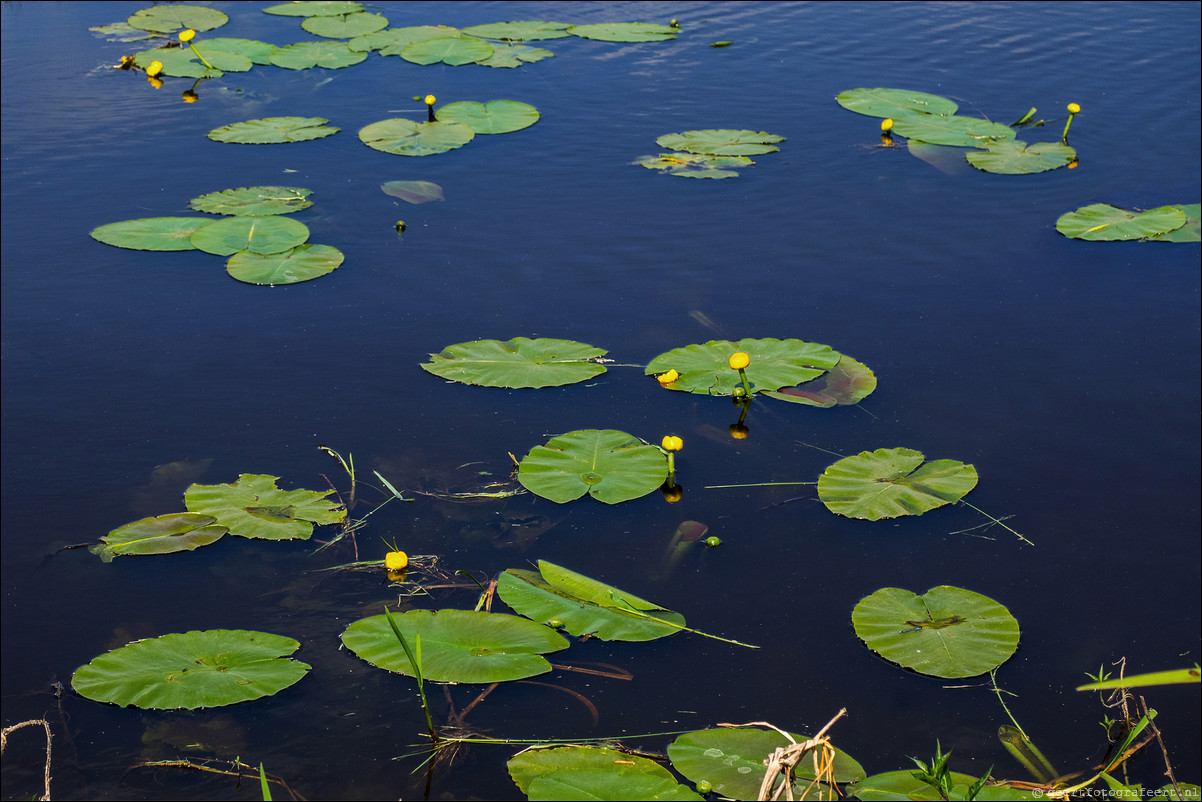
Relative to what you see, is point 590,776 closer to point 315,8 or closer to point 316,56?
point 316,56

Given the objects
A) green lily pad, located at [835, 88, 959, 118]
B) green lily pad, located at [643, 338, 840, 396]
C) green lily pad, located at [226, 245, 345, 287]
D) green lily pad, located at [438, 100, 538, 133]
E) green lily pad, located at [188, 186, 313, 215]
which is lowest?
green lily pad, located at [643, 338, 840, 396]

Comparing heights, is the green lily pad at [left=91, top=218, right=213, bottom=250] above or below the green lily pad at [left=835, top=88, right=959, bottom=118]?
below

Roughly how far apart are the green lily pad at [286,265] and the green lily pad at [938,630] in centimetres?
419

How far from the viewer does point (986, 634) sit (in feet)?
12.1

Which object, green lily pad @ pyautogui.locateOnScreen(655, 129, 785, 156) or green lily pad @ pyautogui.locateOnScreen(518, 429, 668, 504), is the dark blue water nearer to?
green lily pad @ pyautogui.locateOnScreen(518, 429, 668, 504)

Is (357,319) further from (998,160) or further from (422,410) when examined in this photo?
(998,160)

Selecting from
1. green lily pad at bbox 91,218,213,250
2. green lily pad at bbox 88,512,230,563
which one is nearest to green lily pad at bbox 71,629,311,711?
green lily pad at bbox 88,512,230,563

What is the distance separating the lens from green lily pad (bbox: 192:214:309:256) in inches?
254

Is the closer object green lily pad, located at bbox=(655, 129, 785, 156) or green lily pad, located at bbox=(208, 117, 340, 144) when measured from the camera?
green lily pad, located at bbox=(655, 129, 785, 156)

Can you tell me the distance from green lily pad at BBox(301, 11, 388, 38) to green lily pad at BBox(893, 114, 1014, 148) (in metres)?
5.99

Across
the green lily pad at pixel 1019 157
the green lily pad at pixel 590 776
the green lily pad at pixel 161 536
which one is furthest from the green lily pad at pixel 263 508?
the green lily pad at pixel 1019 157

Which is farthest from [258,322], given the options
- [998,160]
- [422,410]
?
[998,160]

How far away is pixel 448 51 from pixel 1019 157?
577 cm

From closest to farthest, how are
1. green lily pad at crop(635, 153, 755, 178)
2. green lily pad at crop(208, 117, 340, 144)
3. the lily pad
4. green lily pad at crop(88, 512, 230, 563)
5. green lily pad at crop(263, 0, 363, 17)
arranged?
green lily pad at crop(88, 512, 230, 563)
green lily pad at crop(635, 153, 755, 178)
green lily pad at crop(208, 117, 340, 144)
the lily pad
green lily pad at crop(263, 0, 363, 17)
